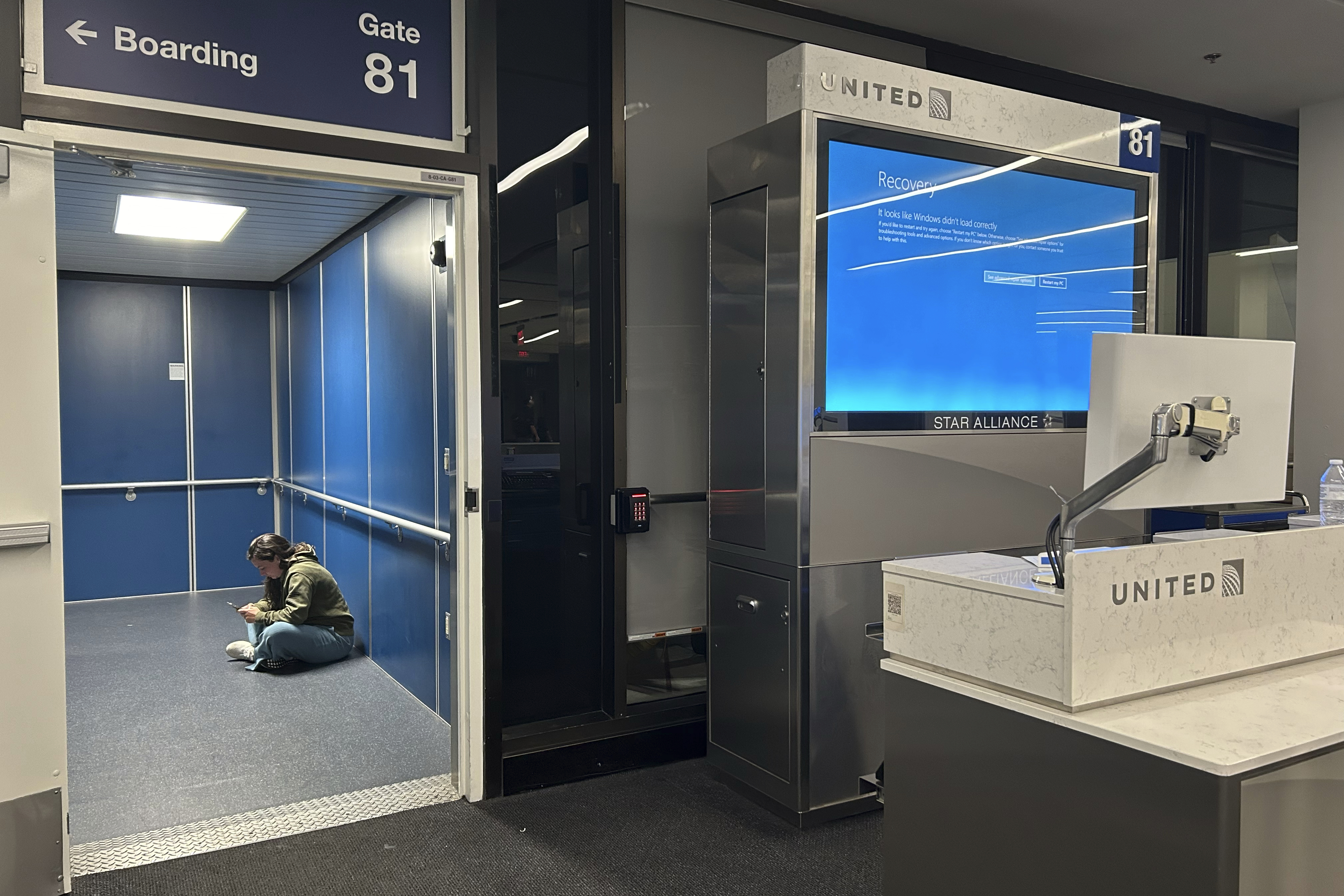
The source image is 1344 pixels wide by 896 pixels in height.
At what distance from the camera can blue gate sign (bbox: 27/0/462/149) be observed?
2.60m

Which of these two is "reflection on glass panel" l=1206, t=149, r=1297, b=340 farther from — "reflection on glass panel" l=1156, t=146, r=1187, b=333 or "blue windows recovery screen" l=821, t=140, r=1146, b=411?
"blue windows recovery screen" l=821, t=140, r=1146, b=411

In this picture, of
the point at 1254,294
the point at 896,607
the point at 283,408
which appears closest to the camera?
the point at 896,607

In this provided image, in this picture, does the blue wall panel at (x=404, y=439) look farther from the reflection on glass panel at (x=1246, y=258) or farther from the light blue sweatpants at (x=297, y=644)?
the reflection on glass panel at (x=1246, y=258)

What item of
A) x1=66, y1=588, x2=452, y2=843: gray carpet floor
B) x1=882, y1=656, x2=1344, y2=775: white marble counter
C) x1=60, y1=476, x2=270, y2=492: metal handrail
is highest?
x1=60, y1=476, x2=270, y2=492: metal handrail

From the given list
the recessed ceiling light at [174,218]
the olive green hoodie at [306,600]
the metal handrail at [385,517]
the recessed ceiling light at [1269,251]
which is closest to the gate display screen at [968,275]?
the metal handrail at [385,517]

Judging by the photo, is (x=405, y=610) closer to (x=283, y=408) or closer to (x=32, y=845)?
(x=32, y=845)

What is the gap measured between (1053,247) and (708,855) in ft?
Result: 8.21

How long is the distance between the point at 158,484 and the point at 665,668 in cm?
545

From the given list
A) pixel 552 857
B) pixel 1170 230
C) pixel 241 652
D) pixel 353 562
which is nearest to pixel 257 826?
pixel 552 857

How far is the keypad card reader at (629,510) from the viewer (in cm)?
353

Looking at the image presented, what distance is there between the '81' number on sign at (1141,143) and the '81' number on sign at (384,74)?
277 centimetres

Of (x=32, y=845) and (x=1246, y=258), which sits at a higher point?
(x=1246, y=258)

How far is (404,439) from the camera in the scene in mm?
4520

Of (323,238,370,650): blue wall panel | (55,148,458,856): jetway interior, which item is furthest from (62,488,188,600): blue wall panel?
(323,238,370,650): blue wall panel
